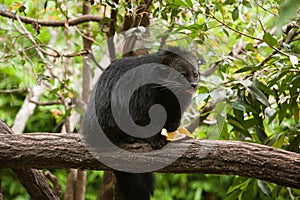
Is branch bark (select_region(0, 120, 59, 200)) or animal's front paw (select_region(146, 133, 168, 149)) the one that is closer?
animal's front paw (select_region(146, 133, 168, 149))

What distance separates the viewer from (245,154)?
1783 millimetres

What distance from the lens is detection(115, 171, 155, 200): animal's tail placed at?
2230 millimetres

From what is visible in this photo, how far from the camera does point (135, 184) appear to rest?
2232 mm

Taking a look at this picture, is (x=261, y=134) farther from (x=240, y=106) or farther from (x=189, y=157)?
(x=189, y=157)

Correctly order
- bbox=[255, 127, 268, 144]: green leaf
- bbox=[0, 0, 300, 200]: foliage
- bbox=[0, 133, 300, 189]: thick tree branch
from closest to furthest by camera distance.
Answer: bbox=[0, 133, 300, 189]: thick tree branch, bbox=[0, 0, 300, 200]: foliage, bbox=[255, 127, 268, 144]: green leaf

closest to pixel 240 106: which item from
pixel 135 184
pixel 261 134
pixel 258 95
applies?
pixel 258 95

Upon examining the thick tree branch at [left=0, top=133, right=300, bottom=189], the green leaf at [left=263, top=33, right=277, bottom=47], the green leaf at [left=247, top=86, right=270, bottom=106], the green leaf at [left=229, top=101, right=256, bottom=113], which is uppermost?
the green leaf at [left=263, top=33, right=277, bottom=47]

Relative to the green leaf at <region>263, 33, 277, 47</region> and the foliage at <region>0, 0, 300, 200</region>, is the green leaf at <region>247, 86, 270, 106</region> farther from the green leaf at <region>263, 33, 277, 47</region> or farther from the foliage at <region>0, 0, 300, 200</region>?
the green leaf at <region>263, 33, 277, 47</region>

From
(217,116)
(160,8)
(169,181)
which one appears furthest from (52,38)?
(217,116)

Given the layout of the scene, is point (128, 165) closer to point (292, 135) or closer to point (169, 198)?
point (292, 135)

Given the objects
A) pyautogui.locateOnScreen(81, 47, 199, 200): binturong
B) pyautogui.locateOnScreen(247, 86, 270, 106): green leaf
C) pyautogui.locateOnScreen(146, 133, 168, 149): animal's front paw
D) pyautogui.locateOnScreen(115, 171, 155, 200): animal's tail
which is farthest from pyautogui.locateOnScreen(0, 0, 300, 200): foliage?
pyautogui.locateOnScreen(115, 171, 155, 200): animal's tail

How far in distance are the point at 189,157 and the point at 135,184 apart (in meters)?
0.49

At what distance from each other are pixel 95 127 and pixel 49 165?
32 centimetres

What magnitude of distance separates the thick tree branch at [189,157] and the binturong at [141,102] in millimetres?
189
